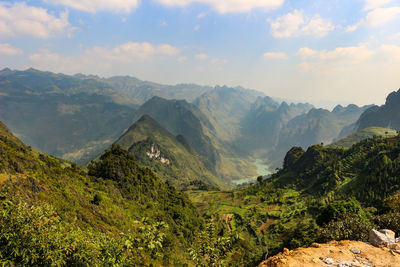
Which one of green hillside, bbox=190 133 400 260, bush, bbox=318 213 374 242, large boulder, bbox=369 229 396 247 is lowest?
green hillside, bbox=190 133 400 260

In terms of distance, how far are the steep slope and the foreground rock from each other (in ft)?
38.0

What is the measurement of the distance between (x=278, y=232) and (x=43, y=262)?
99.6 meters

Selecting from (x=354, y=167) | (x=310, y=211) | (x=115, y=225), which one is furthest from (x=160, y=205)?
(x=354, y=167)

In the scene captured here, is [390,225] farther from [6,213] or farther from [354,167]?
[354,167]

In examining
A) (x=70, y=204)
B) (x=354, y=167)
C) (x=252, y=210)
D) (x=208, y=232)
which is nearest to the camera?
(x=208, y=232)

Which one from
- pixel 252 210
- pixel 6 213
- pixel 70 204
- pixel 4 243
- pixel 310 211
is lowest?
pixel 252 210

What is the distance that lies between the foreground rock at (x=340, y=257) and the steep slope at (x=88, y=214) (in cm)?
1158

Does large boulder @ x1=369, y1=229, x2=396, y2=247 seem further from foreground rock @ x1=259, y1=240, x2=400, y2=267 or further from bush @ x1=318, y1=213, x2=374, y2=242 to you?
bush @ x1=318, y1=213, x2=374, y2=242

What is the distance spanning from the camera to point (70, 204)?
5038 cm

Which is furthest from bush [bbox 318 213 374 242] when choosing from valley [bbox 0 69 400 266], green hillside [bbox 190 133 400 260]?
green hillside [bbox 190 133 400 260]

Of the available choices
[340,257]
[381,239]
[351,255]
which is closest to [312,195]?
[381,239]

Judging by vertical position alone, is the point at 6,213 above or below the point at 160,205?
above

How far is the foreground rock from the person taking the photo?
17438 mm

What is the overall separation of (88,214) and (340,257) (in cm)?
5410
